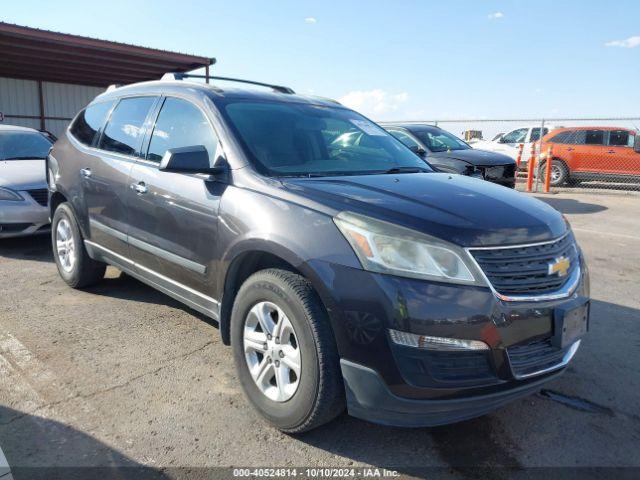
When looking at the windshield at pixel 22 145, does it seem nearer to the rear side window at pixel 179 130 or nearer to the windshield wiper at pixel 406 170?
the rear side window at pixel 179 130

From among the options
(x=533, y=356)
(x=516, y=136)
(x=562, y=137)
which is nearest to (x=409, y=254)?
(x=533, y=356)

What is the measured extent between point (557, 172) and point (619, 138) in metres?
1.69

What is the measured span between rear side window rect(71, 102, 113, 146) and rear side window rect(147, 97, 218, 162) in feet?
3.45

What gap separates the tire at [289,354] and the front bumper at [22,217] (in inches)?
182

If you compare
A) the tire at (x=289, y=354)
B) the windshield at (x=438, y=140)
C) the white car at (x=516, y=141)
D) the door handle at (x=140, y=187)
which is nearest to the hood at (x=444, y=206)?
the tire at (x=289, y=354)

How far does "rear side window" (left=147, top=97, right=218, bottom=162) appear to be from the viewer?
3.28m

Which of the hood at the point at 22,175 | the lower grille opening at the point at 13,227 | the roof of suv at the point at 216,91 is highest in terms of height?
the roof of suv at the point at 216,91

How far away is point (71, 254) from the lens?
4.75 metres

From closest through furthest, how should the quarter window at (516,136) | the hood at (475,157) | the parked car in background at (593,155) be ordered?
the hood at (475,157)
the parked car in background at (593,155)
the quarter window at (516,136)

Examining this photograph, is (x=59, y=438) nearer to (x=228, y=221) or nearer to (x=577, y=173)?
(x=228, y=221)

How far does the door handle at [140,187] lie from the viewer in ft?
11.6

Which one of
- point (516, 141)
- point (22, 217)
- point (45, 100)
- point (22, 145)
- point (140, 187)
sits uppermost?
point (45, 100)

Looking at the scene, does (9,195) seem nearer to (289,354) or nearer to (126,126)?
(126,126)

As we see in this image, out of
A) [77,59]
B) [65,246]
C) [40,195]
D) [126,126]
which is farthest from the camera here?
[77,59]
